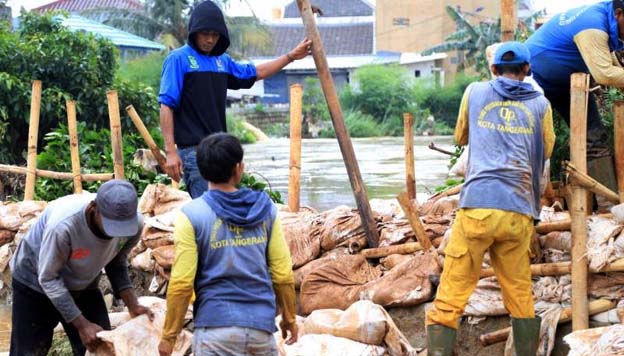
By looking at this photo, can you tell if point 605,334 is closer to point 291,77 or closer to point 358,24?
point 291,77

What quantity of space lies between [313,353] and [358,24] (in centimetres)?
4370

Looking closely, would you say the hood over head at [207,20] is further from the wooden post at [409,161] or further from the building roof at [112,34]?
the building roof at [112,34]

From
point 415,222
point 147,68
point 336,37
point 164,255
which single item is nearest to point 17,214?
point 164,255

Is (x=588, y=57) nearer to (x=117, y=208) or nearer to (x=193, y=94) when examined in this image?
(x=193, y=94)

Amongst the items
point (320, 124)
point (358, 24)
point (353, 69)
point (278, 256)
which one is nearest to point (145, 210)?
point (278, 256)

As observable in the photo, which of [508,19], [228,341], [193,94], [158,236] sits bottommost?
[158,236]

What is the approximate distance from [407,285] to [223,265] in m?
2.40

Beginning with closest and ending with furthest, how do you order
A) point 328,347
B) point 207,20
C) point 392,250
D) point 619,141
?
1. point 328,347
2. point 207,20
3. point 619,141
4. point 392,250

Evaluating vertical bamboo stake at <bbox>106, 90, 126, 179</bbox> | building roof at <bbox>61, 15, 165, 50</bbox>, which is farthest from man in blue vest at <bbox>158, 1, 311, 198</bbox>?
building roof at <bbox>61, 15, 165, 50</bbox>

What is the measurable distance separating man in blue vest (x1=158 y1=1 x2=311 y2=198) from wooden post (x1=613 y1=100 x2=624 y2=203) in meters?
2.17

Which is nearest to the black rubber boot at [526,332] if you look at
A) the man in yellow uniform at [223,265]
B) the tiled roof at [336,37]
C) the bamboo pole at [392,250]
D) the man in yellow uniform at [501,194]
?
the man in yellow uniform at [501,194]

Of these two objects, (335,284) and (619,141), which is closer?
(619,141)

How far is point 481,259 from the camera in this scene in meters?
4.73

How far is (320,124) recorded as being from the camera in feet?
119
